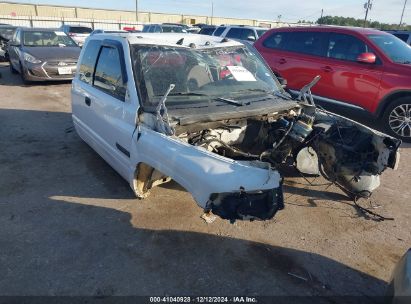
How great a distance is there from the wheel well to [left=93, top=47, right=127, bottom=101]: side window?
16.1 ft

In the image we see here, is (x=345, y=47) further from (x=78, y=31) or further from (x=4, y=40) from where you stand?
(x=78, y=31)

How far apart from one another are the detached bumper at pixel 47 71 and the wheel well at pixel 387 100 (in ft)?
27.3

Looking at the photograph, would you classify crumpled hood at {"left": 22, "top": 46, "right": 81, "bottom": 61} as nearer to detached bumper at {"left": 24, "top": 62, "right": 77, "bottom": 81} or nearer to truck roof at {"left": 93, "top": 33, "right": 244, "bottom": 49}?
detached bumper at {"left": 24, "top": 62, "right": 77, "bottom": 81}

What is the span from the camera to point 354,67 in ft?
21.7

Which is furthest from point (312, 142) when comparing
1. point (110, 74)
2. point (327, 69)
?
point (327, 69)

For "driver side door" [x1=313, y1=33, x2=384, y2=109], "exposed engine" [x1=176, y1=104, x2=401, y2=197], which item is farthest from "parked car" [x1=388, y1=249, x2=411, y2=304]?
"driver side door" [x1=313, y1=33, x2=384, y2=109]

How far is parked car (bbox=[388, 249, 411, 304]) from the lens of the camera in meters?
1.82

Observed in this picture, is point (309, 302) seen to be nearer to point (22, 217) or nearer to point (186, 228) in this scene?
point (186, 228)

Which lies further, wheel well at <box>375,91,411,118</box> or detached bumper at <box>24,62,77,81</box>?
detached bumper at <box>24,62,77,81</box>

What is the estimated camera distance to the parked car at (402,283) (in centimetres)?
182

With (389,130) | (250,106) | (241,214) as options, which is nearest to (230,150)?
(250,106)

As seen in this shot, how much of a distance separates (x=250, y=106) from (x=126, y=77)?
131 cm

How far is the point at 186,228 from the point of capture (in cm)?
333

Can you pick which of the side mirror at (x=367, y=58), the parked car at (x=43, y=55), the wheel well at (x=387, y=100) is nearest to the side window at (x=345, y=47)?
the side mirror at (x=367, y=58)
